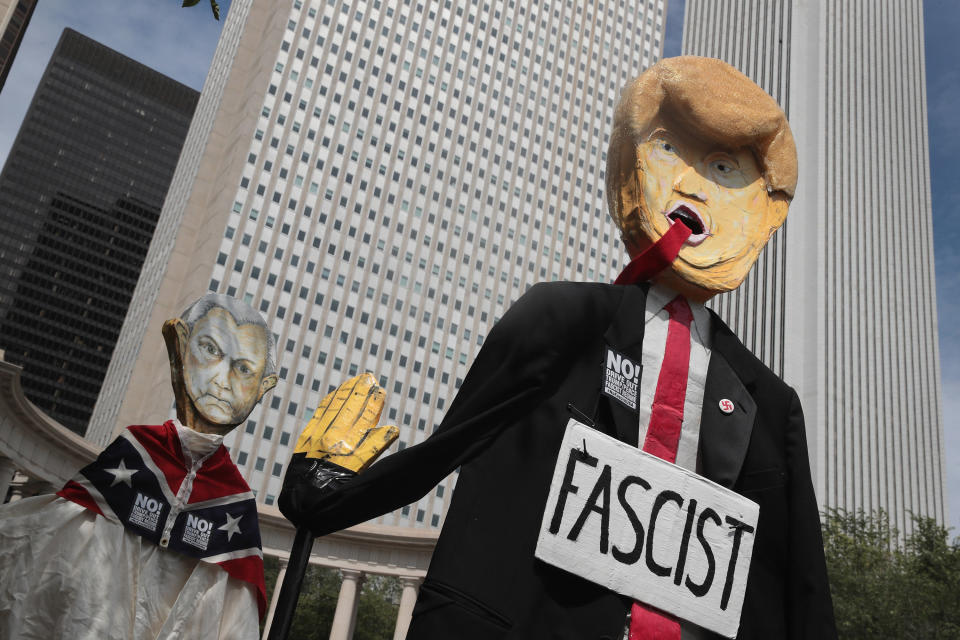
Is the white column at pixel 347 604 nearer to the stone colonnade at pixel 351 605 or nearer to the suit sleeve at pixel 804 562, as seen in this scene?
the stone colonnade at pixel 351 605

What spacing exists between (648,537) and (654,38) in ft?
310

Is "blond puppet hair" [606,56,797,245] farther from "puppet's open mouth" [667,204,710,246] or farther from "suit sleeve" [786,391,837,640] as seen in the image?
"suit sleeve" [786,391,837,640]

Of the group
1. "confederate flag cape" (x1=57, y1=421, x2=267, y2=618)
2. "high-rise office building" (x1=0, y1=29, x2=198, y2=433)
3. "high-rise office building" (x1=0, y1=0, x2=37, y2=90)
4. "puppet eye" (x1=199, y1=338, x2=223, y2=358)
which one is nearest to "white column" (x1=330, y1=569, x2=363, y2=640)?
"high-rise office building" (x1=0, y1=0, x2=37, y2=90)

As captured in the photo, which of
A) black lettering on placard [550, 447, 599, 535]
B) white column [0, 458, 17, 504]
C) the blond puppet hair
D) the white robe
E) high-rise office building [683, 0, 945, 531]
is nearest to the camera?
black lettering on placard [550, 447, 599, 535]

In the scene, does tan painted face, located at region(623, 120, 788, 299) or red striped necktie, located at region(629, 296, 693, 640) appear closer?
red striped necktie, located at region(629, 296, 693, 640)

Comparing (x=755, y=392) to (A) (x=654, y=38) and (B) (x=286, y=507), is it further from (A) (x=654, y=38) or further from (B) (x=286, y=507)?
(A) (x=654, y=38)

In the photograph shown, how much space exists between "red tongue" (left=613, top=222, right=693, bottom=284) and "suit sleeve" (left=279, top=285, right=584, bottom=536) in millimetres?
453

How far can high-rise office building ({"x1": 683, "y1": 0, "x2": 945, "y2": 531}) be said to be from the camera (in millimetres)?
55750

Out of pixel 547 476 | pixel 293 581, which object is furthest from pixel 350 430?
pixel 547 476

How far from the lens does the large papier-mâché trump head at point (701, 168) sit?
11.7ft

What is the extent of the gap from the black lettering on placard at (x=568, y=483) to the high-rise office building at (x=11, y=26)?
58.1 ft

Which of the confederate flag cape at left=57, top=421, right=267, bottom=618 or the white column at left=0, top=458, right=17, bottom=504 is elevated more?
the confederate flag cape at left=57, top=421, right=267, bottom=618

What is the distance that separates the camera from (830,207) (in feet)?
193

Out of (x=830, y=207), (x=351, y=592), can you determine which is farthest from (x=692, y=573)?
(x=830, y=207)
